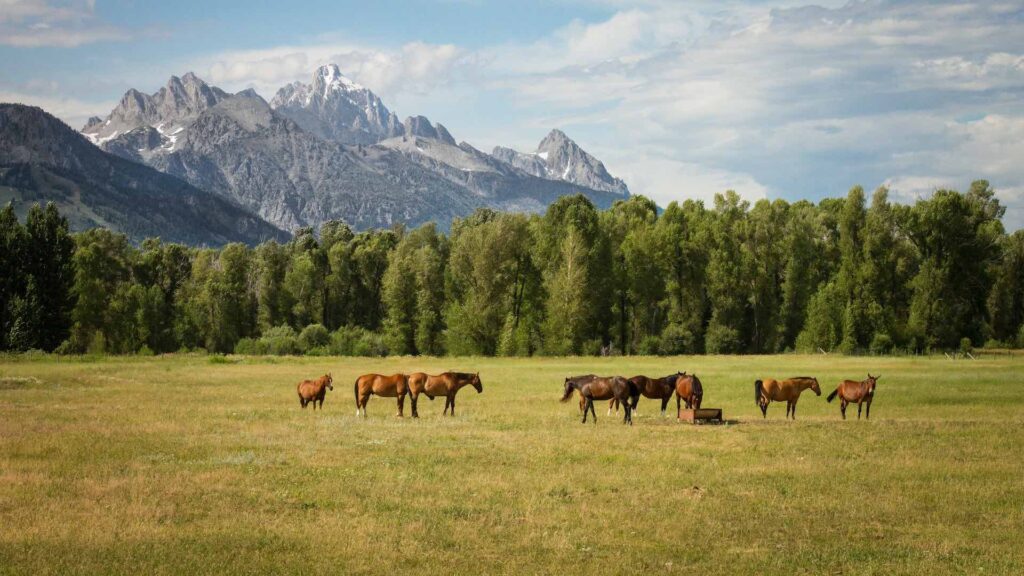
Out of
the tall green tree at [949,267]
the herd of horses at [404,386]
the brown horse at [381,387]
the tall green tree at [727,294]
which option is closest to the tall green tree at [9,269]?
the herd of horses at [404,386]

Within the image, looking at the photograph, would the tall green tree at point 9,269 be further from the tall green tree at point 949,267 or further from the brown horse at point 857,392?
the tall green tree at point 949,267

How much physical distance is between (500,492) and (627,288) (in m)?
79.0

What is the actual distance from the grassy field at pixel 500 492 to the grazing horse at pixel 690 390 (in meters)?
1.63

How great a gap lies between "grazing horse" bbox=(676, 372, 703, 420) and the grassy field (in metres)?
1.63

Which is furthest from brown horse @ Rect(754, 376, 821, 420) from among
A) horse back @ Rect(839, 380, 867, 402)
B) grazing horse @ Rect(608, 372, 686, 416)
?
grazing horse @ Rect(608, 372, 686, 416)

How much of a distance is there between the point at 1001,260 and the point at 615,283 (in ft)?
139

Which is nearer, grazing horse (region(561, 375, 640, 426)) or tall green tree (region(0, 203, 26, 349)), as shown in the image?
grazing horse (region(561, 375, 640, 426))

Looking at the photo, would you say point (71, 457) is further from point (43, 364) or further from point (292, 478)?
point (43, 364)

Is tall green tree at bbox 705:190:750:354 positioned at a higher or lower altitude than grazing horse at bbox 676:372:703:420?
higher

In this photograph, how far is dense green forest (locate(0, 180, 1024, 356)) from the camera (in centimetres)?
8556

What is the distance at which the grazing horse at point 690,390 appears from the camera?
1219 inches

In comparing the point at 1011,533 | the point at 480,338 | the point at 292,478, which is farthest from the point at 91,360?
the point at 1011,533

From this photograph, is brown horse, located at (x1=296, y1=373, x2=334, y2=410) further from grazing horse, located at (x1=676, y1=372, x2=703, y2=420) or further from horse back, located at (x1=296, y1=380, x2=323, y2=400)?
grazing horse, located at (x1=676, y1=372, x2=703, y2=420)

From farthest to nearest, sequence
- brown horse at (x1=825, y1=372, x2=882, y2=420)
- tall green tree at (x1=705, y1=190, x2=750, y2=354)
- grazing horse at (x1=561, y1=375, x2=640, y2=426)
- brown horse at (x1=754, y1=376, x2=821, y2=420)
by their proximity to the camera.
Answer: tall green tree at (x1=705, y1=190, x2=750, y2=354), brown horse at (x1=825, y1=372, x2=882, y2=420), brown horse at (x1=754, y1=376, x2=821, y2=420), grazing horse at (x1=561, y1=375, x2=640, y2=426)
